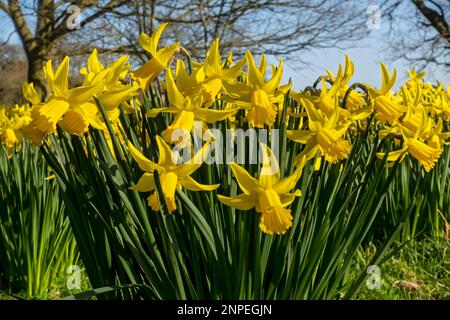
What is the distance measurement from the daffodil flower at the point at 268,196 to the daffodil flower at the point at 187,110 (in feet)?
0.44

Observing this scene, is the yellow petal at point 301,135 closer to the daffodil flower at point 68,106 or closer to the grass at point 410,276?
the daffodil flower at point 68,106

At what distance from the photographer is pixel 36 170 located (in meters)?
2.59

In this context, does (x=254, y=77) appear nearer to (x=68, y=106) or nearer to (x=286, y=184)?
(x=286, y=184)

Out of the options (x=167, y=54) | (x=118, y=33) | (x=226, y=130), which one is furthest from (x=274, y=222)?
(x=118, y=33)

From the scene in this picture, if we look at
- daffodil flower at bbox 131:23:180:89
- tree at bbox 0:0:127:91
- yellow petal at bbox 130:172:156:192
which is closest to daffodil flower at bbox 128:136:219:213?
yellow petal at bbox 130:172:156:192

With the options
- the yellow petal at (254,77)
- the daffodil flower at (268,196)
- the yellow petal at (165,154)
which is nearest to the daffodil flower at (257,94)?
the yellow petal at (254,77)

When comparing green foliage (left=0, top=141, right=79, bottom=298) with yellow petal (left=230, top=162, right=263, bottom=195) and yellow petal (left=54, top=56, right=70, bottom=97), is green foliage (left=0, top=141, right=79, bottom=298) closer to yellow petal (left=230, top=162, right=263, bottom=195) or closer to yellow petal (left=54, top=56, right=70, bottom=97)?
yellow petal (left=54, top=56, right=70, bottom=97)

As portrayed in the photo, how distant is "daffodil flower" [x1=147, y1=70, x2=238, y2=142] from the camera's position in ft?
3.69

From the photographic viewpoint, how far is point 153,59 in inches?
48.3

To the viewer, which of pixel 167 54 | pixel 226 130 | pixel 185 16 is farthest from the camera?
pixel 185 16

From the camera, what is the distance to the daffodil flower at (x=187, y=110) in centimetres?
113

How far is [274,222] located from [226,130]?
37 cm

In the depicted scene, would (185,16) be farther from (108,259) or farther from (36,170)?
(108,259)

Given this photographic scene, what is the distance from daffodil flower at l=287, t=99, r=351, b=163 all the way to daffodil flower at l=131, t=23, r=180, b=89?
34cm
